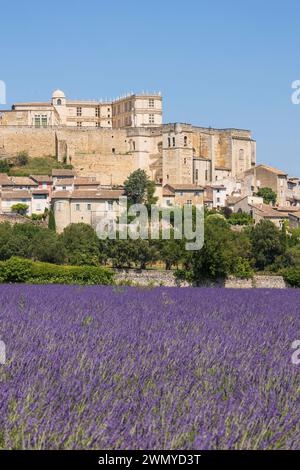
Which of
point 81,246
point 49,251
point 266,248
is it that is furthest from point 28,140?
point 266,248

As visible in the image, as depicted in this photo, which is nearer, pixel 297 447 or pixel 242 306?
pixel 297 447

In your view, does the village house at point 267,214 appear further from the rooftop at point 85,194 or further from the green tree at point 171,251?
the green tree at point 171,251

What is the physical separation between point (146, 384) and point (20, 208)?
41393mm

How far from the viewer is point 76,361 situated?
5.66 metres

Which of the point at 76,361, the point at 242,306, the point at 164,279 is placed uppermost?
the point at 76,361

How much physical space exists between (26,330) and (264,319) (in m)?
3.13

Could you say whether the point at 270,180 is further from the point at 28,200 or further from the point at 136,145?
the point at 28,200

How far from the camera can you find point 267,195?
190 ft

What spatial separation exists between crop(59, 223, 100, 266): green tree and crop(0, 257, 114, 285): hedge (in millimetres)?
6136

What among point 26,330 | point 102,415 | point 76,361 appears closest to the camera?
point 102,415

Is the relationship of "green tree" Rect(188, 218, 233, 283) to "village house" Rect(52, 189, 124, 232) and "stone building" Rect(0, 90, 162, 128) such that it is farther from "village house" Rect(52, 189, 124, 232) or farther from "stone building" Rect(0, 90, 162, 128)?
"stone building" Rect(0, 90, 162, 128)

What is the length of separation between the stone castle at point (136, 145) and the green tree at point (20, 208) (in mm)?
11986
